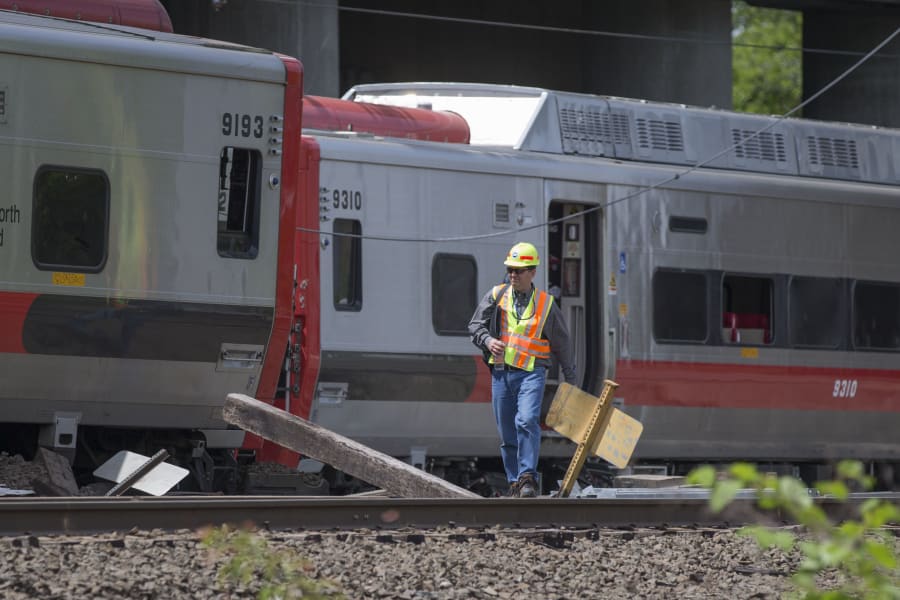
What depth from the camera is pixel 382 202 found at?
12.6 meters

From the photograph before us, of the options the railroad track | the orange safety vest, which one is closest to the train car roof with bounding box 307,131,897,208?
the orange safety vest

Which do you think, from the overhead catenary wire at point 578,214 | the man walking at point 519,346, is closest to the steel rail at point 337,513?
the man walking at point 519,346

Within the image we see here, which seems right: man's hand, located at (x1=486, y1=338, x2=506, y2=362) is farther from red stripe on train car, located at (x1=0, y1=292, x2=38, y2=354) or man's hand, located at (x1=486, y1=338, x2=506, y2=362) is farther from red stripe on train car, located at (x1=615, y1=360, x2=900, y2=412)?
red stripe on train car, located at (x1=615, y1=360, x2=900, y2=412)

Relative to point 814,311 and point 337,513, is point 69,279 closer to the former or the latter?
point 337,513

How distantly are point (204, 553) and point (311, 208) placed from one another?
5803mm

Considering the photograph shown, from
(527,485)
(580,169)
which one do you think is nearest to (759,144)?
(580,169)

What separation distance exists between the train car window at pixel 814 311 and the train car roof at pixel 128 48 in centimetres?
644

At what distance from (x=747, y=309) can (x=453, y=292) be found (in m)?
3.51

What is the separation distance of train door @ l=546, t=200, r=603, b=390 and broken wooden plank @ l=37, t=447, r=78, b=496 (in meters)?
5.19

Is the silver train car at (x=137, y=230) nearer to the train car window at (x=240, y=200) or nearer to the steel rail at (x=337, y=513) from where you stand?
the train car window at (x=240, y=200)

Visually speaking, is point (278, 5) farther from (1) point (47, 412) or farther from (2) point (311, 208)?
(1) point (47, 412)

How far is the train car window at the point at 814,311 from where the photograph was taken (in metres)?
15.2

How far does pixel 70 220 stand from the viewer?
10.3 meters

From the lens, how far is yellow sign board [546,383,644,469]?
33.2 ft
